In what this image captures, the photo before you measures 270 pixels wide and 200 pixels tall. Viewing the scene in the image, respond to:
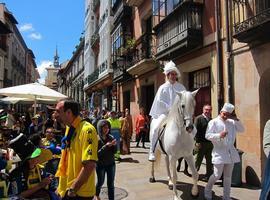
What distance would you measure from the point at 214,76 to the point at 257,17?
10.4 ft

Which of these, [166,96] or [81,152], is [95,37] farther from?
[81,152]

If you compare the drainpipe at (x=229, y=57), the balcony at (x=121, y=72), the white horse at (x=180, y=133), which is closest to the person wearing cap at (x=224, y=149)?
the white horse at (x=180, y=133)

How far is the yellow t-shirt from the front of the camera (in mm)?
3818

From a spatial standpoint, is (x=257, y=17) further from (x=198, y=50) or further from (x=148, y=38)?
(x=148, y=38)

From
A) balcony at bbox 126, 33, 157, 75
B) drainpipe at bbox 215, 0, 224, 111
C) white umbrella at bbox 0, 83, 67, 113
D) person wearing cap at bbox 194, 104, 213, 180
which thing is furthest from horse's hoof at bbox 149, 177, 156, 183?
balcony at bbox 126, 33, 157, 75

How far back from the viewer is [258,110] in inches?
367

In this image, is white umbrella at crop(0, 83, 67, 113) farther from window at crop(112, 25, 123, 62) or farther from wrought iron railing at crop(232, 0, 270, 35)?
window at crop(112, 25, 123, 62)

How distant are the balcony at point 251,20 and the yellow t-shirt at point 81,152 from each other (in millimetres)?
5854

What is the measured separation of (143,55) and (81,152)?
14.8 meters

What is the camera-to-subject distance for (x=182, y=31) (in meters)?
13.1

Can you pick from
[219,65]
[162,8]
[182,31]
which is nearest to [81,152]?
[219,65]

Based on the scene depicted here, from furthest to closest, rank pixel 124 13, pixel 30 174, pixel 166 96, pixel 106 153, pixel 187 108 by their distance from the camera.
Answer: pixel 124 13 < pixel 166 96 < pixel 187 108 < pixel 106 153 < pixel 30 174

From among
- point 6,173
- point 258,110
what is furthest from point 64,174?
point 258,110

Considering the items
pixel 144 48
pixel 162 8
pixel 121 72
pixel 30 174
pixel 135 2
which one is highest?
pixel 135 2
